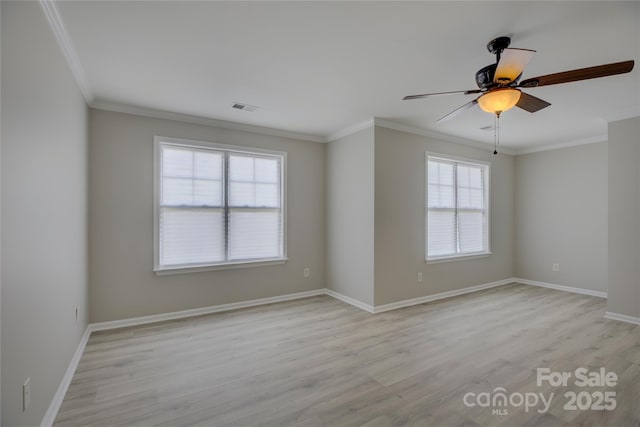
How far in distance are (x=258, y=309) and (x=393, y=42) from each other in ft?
11.6

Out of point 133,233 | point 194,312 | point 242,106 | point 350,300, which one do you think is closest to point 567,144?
point 350,300

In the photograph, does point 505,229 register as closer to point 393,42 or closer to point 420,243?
point 420,243

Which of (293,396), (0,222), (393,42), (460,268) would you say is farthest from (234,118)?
(460,268)

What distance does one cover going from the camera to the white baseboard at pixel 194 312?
3506mm

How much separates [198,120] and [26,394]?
10.6 ft

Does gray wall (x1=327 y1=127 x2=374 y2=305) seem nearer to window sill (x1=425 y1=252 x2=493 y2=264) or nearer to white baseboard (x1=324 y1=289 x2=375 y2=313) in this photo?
white baseboard (x1=324 y1=289 x2=375 y2=313)

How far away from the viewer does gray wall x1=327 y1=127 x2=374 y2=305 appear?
165 inches

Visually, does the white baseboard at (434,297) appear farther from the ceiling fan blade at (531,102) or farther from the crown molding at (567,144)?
the ceiling fan blade at (531,102)

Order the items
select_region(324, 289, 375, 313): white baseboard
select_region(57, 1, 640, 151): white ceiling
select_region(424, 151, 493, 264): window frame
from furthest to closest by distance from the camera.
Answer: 1. select_region(424, 151, 493, 264): window frame
2. select_region(324, 289, 375, 313): white baseboard
3. select_region(57, 1, 640, 151): white ceiling

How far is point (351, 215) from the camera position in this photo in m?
4.51

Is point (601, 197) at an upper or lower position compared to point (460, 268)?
upper

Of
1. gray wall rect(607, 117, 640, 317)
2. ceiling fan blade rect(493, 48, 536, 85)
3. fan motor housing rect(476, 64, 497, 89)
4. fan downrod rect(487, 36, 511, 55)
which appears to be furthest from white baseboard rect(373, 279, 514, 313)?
fan downrod rect(487, 36, 511, 55)

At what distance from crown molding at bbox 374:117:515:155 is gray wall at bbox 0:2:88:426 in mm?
3292

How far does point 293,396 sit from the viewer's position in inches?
87.8
